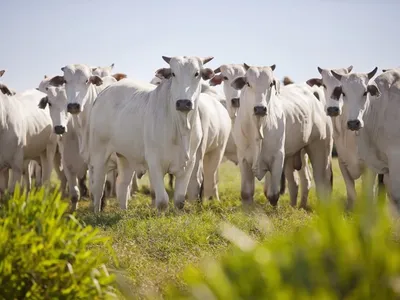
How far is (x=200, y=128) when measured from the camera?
9883 mm

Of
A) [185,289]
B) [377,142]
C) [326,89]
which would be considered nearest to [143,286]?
[185,289]

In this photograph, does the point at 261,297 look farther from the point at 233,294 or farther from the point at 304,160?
the point at 304,160

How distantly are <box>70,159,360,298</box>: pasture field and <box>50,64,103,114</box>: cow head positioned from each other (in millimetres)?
2685

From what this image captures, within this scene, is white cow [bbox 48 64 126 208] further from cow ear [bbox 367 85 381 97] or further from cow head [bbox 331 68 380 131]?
cow ear [bbox 367 85 381 97]

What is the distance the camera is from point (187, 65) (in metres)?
9.42

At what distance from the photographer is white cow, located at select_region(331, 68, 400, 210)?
9172 mm

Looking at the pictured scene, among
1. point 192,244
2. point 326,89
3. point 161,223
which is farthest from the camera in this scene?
point 326,89

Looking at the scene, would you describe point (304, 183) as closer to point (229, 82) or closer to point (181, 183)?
point (229, 82)

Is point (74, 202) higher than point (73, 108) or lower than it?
lower

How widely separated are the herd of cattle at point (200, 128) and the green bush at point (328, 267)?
20.7 ft

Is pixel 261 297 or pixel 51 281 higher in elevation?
pixel 261 297

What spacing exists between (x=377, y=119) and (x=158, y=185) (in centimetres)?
314

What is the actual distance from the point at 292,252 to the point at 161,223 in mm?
5483

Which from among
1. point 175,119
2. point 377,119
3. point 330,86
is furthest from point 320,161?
point 175,119
